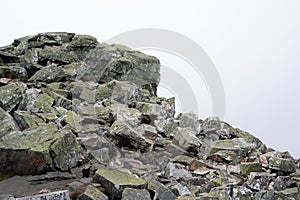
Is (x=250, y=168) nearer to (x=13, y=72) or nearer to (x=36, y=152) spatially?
(x=36, y=152)

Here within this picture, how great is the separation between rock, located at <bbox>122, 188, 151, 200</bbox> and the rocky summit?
38 mm

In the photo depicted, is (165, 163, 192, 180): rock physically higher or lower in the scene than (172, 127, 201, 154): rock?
Answer: lower

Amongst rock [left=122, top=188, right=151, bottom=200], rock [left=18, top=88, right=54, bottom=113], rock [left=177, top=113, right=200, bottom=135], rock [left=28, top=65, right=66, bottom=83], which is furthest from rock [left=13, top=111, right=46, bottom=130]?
rock [left=177, top=113, right=200, bottom=135]

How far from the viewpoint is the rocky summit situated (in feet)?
38.9

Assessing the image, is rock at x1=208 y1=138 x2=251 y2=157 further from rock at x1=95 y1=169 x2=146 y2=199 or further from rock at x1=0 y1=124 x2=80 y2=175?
rock at x1=0 y1=124 x2=80 y2=175

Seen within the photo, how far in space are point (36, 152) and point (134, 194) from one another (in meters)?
4.75

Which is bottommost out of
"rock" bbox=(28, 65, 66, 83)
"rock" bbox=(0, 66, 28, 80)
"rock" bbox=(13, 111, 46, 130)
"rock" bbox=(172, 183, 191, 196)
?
"rock" bbox=(172, 183, 191, 196)

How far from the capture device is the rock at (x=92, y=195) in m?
10.5

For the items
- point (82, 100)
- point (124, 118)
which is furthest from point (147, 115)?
point (82, 100)

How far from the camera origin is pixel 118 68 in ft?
92.7

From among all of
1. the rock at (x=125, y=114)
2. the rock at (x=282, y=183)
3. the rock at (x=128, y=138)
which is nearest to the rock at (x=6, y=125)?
the rock at (x=128, y=138)

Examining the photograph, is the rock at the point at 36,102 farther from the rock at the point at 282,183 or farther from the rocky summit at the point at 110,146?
the rock at the point at 282,183

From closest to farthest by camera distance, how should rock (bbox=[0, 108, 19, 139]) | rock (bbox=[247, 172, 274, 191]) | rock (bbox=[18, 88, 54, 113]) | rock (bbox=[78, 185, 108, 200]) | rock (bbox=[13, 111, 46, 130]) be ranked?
rock (bbox=[78, 185, 108, 200]), rock (bbox=[247, 172, 274, 191]), rock (bbox=[0, 108, 19, 139]), rock (bbox=[13, 111, 46, 130]), rock (bbox=[18, 88, 54, 113])

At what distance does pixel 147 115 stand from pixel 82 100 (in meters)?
5.65
